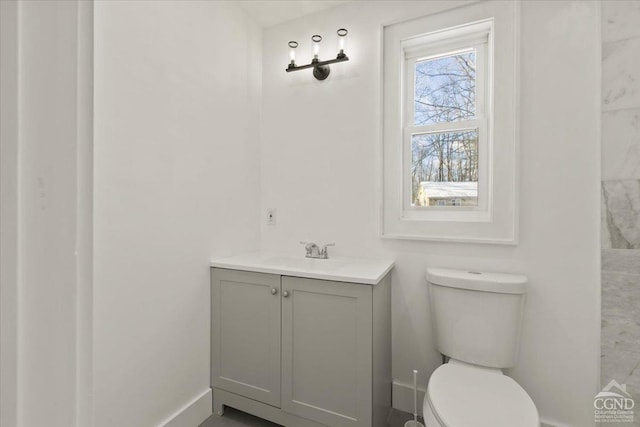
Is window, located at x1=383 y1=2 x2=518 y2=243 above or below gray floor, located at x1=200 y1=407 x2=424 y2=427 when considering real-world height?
above

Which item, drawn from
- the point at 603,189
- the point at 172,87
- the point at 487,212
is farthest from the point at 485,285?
the point at 172,87

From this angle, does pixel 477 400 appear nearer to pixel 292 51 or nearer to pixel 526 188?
pixel 526 188

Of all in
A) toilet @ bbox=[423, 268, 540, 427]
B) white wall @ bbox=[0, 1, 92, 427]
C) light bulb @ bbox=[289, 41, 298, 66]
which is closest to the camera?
white wall @ bbox=[0, 1, 92, 427]

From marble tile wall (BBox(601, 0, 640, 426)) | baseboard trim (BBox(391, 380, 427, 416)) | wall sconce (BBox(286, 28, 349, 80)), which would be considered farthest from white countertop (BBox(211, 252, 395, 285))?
wall sconce (BBox(286, 28, 349, 80))

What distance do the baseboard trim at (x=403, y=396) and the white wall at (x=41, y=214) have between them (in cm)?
179

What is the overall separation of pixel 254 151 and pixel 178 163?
0.63m

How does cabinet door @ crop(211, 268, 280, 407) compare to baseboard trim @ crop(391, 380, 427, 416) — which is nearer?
cabinet door @ crop(211, 268, 280, 407)

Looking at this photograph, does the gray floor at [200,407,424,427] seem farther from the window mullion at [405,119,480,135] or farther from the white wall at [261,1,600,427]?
the window mullion at [405,119,480,135]

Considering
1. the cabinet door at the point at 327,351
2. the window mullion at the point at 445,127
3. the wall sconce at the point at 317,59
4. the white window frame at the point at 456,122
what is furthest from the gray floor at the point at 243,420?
the wall sconce at the point at 317,59

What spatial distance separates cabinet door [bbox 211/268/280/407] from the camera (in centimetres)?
152

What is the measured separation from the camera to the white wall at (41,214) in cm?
23

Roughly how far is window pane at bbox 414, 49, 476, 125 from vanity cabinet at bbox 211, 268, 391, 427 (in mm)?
1003

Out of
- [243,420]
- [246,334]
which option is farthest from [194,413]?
[246,334]

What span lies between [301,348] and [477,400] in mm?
762
